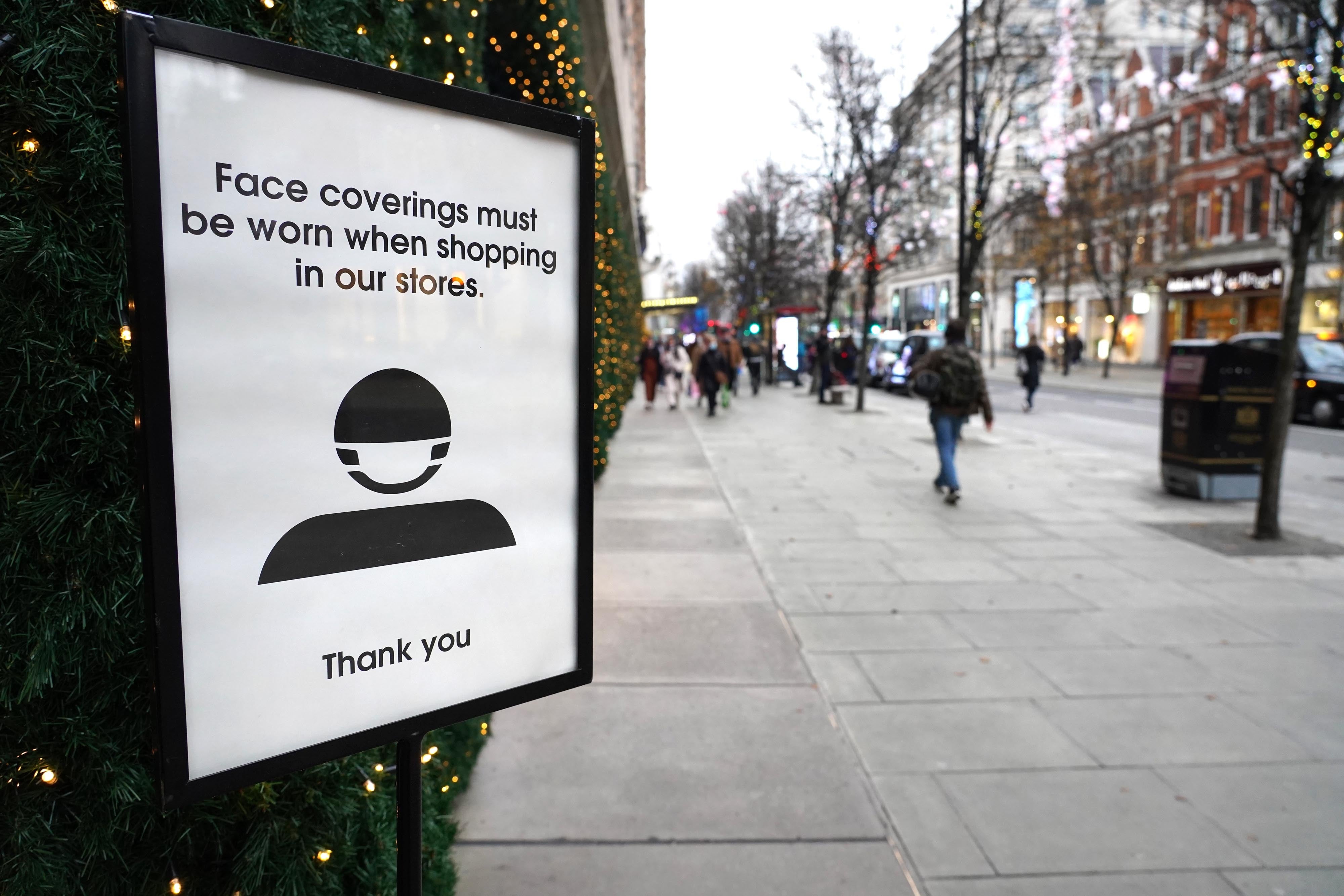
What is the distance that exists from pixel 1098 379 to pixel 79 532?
41191 millimetres

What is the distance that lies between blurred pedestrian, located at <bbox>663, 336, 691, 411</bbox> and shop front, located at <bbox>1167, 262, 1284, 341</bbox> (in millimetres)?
27828

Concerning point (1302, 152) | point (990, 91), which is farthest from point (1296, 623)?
point (990, 91)

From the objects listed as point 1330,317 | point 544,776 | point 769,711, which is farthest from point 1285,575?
point 1330,317

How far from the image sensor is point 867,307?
75.2 feet

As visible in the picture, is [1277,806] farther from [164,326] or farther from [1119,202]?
[1119,202]

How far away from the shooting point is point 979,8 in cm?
1709

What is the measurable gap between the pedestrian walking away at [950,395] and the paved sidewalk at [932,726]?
4.79 feet

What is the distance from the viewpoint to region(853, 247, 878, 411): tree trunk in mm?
21688

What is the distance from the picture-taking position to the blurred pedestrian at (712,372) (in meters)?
20.8

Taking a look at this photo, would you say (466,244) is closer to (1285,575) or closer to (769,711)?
(769,711)

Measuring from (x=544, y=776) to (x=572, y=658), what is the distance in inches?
84.4

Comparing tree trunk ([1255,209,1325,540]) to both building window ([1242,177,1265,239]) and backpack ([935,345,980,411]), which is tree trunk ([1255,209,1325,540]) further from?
building window ([1242,177,1265,239])

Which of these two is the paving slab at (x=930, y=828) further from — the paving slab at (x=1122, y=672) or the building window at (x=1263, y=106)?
the building window at (x=1263, y=106)

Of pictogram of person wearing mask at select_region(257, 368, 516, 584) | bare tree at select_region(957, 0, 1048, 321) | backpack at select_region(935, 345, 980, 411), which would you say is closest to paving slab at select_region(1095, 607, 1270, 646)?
backpack at select_region(935, 345, 980, 411)
